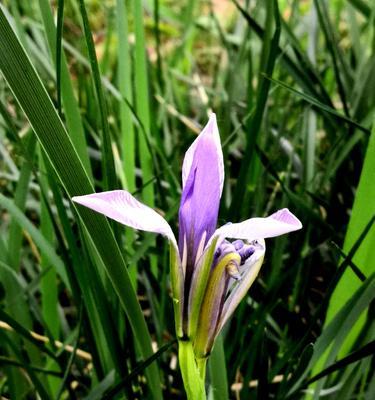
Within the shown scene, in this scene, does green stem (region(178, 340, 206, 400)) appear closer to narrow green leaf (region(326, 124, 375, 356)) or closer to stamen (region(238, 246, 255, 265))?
stamen (region(238, 246, 255, 265))

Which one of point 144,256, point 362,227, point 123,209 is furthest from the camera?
point 144,256

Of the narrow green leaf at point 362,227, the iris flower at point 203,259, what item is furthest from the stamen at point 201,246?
the narrow green leaf at point 362,227

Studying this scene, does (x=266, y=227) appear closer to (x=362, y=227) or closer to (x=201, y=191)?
(x=201, y=191)

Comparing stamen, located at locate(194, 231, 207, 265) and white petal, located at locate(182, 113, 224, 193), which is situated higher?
white petal, located at locate(182, 113, 224, 193)

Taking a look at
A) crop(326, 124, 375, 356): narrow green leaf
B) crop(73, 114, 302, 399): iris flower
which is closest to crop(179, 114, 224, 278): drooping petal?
crop(73, 114, 302, 399): iris flower

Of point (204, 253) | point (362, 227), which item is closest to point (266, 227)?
point (204, 253)

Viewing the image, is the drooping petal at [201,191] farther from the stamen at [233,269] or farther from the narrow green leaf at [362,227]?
the narrow green leaf at [362,227]

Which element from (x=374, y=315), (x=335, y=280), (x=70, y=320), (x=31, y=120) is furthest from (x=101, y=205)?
(x=70, y=320)

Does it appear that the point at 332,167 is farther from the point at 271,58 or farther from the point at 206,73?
the point at 206,73
